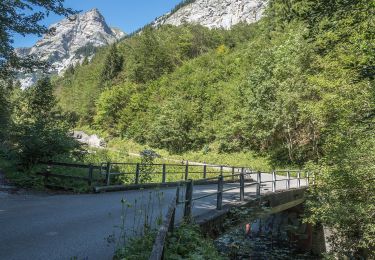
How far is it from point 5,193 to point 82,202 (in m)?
2.71

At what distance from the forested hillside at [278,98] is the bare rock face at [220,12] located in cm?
6297

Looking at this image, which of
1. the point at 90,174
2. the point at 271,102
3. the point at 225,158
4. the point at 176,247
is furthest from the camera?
the point at 225,158

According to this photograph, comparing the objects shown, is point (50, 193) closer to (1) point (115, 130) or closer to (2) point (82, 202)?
(2) point (82, 202)

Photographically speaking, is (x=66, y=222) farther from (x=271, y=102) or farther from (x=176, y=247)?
(x=271, y=102)

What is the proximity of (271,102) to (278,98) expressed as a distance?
157cm

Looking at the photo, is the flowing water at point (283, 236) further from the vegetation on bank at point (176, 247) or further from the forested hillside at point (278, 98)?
the vegetation on bank at point (176, 247)

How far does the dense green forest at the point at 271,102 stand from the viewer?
8516 mm

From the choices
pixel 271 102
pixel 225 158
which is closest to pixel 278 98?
pixel 271 102

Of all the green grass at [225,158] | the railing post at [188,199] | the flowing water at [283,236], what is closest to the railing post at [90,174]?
the railing post at [188,199]

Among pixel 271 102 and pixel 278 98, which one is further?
pixel 271 102

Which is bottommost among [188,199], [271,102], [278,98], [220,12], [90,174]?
[188,199]

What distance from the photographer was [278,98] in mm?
30266

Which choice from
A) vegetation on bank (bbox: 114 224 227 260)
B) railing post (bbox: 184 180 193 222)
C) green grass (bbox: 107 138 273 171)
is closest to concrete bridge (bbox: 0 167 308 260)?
railing post (bbox: 184 180 193 222)

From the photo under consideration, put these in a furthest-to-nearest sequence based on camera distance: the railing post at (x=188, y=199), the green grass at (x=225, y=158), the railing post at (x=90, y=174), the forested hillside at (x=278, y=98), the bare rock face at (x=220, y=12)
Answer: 1. the bare rock face at (x=220, y=12)
2. the green grass at (x=225, y=158)
3. the railing post at (x=90, y=174)
4. the forested hillside at (x=278, y=98)
5. the railing post at (x=188, y=199)
